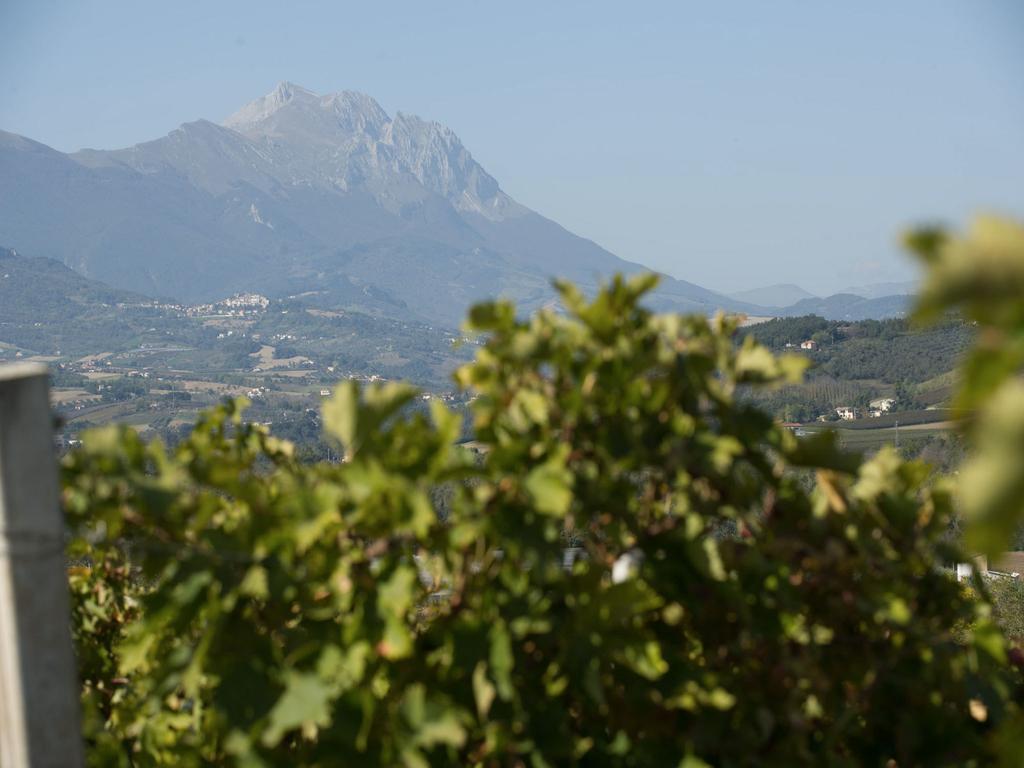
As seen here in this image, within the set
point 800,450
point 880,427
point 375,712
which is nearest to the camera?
point 375,712

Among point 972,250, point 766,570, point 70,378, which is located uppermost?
point 972,250

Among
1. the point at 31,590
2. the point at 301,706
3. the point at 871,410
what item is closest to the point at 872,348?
the point at 871,410

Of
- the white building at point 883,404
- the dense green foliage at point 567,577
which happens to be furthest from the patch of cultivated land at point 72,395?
the dense green foliage at point 567,577

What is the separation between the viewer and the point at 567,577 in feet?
5.66

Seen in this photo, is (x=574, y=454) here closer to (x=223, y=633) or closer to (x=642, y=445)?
(x=642, y=445)

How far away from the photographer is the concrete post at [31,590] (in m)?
1.48

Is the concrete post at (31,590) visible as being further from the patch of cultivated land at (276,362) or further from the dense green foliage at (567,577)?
the patch of cultivated land at (276,362)

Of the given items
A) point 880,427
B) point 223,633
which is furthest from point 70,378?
point 223,633

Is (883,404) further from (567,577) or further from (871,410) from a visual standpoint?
(567,577)

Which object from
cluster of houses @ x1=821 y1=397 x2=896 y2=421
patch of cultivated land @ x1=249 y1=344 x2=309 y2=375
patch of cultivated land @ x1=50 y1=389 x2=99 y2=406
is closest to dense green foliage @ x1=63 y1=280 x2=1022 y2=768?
cluster of houses @ x1=821 y1=397 x2=896 y2=421

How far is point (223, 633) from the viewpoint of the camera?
1.77 meters

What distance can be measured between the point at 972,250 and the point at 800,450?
1015mm

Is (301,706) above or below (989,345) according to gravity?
below

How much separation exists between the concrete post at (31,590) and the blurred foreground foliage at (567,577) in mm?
174
